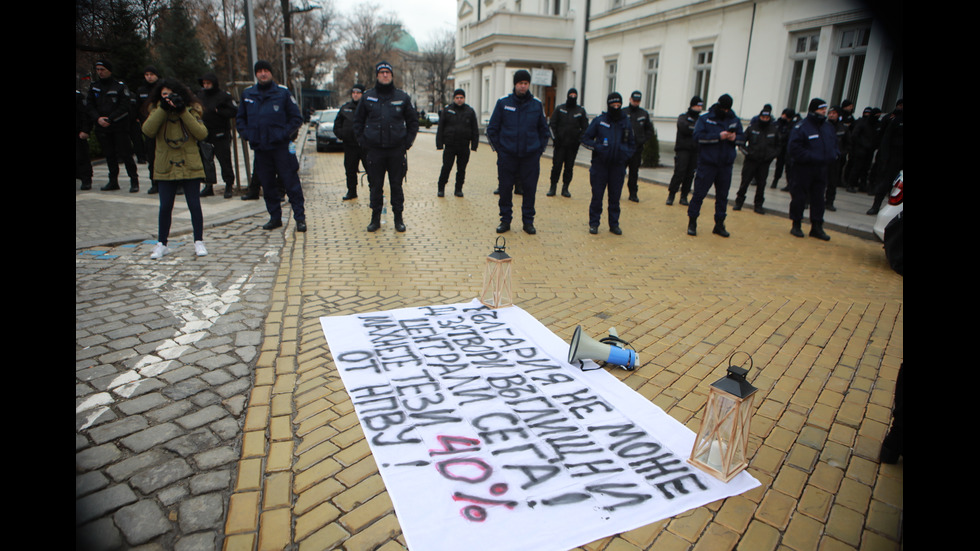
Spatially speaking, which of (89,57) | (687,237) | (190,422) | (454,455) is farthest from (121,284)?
(687,237)

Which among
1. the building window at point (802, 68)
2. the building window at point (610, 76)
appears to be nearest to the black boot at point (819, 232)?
the building window at point (802, 68)

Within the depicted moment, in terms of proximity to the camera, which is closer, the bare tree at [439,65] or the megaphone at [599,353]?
the megaphone at [599,353]

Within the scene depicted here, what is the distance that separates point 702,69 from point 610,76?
6.65 meters

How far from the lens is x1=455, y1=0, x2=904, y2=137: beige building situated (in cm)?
1229

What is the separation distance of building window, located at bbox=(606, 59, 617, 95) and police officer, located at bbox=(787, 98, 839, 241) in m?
18.5

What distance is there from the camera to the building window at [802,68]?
46.7 feet

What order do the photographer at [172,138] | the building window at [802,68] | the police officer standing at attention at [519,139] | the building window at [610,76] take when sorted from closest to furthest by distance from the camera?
the photographer at [172,138] → the police officer standing at attention at [519,139] → the building window at [802,68] → the building window at [610,76]

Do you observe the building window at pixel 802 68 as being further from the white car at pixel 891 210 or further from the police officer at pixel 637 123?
the white car at pixel 891 210

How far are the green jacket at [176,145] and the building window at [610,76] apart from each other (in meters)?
22.2

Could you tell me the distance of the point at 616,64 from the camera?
24875 mm
